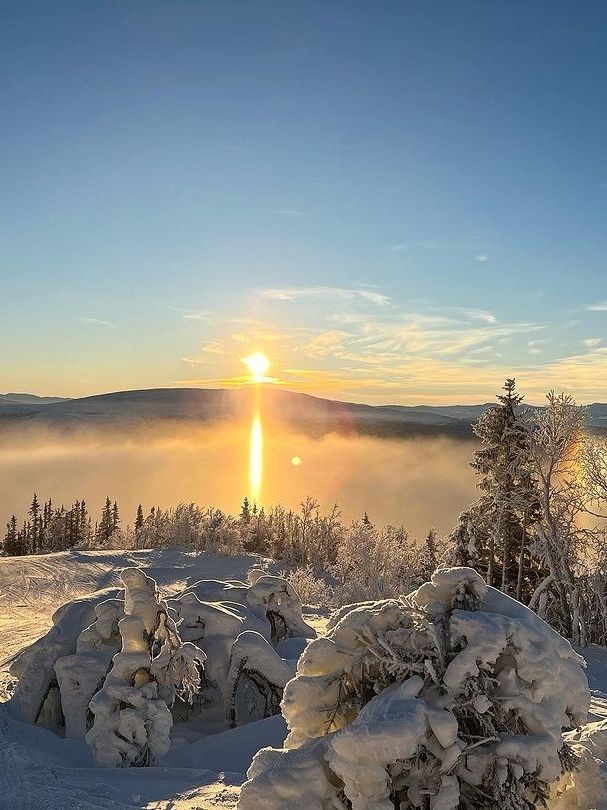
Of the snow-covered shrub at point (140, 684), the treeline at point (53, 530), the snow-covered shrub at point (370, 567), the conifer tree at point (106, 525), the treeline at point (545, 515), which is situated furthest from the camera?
the conifer tree at point (106, 525)

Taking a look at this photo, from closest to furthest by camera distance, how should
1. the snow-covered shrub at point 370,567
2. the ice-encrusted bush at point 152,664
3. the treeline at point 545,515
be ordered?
the ice-encrusted bush at point 152,664 → the treeline at point 545,515 → the snow-covered shrub at point 370,567

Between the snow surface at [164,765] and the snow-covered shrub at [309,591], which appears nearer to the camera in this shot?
the snow surface at [164,765]

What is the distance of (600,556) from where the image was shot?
22.2 metres


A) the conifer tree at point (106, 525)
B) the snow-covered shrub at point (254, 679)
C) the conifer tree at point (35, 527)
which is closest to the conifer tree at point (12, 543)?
the conifer tree at point (35, 527)

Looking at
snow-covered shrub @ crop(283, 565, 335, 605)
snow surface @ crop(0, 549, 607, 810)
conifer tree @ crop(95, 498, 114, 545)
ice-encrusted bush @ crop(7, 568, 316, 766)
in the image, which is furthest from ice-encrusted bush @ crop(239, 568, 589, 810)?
conifer tree @ crop(95, 498, 114, 545)

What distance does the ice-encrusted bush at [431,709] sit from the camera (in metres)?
5.23

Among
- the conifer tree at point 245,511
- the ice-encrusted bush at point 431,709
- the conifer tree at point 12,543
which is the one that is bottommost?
the conifer tree at point 12,543

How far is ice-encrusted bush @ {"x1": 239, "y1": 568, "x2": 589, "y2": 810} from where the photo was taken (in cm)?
523

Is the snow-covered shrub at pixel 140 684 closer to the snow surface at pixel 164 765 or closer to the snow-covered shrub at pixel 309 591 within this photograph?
the snow surface at pixel 164 765

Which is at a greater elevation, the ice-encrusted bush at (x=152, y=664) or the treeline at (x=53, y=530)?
the ice-encrusted bush at (x=152, y=664)

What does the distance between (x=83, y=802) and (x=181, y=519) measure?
45981 mm

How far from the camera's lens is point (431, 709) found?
5.34m

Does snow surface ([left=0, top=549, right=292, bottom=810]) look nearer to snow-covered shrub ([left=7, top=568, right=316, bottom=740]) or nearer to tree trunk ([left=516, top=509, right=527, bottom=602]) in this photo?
snow-covered shrub ([left=7, top=568, right=316, bottom=740])

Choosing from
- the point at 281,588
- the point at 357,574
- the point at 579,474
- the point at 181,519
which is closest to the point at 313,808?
the point at 281,588
